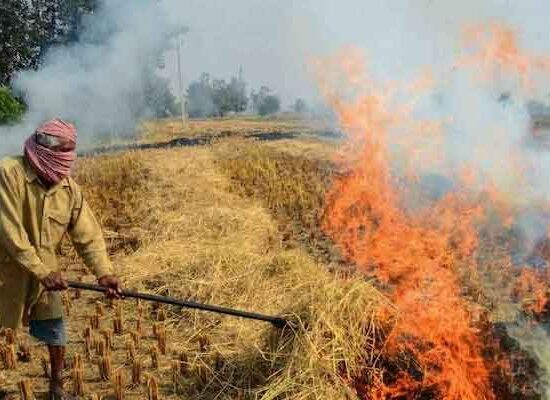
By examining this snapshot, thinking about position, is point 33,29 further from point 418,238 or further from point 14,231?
point 14,231

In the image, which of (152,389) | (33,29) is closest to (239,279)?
(152,389)

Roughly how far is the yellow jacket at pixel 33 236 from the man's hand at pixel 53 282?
0.04 m

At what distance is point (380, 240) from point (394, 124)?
3.02 metres

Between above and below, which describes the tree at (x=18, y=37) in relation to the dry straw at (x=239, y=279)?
above

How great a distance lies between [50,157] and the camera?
3.67 meters

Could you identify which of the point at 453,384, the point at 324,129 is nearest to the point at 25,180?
the point at 453,384

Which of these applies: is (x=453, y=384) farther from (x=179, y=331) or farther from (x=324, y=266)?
(x=324, y=266)

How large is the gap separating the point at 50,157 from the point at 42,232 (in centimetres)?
52

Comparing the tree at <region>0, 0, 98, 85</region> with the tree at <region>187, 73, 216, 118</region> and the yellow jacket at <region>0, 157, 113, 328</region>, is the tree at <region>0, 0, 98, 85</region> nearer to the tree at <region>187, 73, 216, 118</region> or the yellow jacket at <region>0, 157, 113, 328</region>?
the yellow jacket at <region>0, 157, 113, 328</region>

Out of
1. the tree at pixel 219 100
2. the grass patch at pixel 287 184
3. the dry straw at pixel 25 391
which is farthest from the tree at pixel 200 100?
the dry straw at pixel 25 391

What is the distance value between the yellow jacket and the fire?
2.23 metres

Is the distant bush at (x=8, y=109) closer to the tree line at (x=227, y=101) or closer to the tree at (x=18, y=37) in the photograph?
the tree at (x=18, y=37)

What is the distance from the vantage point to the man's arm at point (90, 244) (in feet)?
13.3

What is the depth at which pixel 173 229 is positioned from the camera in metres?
8.77
